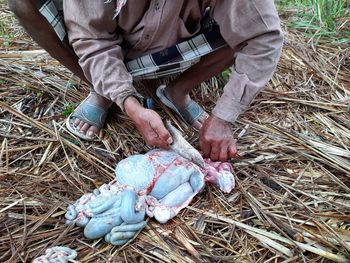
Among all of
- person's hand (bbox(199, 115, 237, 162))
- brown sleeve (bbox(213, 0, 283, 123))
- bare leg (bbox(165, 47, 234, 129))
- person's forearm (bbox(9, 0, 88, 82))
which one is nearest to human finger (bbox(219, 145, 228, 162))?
person's hand (bbox(199, 115, 237, 162))

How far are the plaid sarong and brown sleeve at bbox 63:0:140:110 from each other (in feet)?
0.33

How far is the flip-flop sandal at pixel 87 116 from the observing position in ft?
6.38

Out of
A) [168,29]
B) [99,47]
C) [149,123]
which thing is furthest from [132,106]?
[168,29]

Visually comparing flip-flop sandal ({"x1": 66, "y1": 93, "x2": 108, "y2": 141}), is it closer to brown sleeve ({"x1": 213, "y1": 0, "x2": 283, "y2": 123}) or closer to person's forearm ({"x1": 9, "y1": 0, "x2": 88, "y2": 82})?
person's forearm ({"x1": 9, "y1": 0, "x2": 88, "y2": 82})

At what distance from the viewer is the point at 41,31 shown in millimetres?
1832

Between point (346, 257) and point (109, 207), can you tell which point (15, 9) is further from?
point (346, 257)

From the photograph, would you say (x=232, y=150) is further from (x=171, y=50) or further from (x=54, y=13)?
(x=54, y=13)

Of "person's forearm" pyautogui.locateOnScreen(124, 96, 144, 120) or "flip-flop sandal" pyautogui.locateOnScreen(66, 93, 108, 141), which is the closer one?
"person's forearm" pyautogui.locateOnScreen(124, 96, 144, 120)

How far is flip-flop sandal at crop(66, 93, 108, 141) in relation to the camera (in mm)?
1944

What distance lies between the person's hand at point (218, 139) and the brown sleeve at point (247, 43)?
35mm

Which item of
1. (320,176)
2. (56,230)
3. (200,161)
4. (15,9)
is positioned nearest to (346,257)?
(320,176)

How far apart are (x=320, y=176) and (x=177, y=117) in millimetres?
696

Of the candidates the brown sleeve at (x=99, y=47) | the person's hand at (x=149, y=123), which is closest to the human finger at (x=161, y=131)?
the person's hand at (x=149, y=123)

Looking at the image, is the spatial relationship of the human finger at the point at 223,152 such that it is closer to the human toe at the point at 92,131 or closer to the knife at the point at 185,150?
the knife at the point at 185,150
